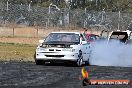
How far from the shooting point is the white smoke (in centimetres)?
2331

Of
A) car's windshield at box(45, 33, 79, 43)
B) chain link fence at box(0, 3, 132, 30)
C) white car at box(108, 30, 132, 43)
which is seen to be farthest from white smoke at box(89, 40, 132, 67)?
chain link fence at box(0, 3, 132, 30)

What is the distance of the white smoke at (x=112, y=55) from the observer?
23312mm

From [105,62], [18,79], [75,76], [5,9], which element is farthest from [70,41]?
[5,9]

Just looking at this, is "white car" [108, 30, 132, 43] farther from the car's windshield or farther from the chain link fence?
the chain link fence

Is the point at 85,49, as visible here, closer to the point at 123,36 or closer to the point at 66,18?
the point at 123,36

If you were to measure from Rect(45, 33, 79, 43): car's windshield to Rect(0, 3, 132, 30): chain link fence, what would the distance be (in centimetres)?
2534

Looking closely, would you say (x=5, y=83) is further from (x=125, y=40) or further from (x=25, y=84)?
(x=125, y=40)

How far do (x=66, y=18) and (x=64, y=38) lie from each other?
2692cm

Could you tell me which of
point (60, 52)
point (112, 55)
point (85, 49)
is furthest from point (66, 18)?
point (60, 52)

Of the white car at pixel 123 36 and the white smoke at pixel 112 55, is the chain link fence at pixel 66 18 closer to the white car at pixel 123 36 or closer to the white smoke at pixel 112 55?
the white car at pixel 123 36

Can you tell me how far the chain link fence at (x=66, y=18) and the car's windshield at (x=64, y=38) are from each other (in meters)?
25.3

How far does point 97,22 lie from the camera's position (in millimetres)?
49344

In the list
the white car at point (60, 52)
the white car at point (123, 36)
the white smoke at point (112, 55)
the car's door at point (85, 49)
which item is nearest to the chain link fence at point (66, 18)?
the white car at point (123, 36)

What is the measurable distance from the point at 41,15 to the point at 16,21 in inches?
94.8
